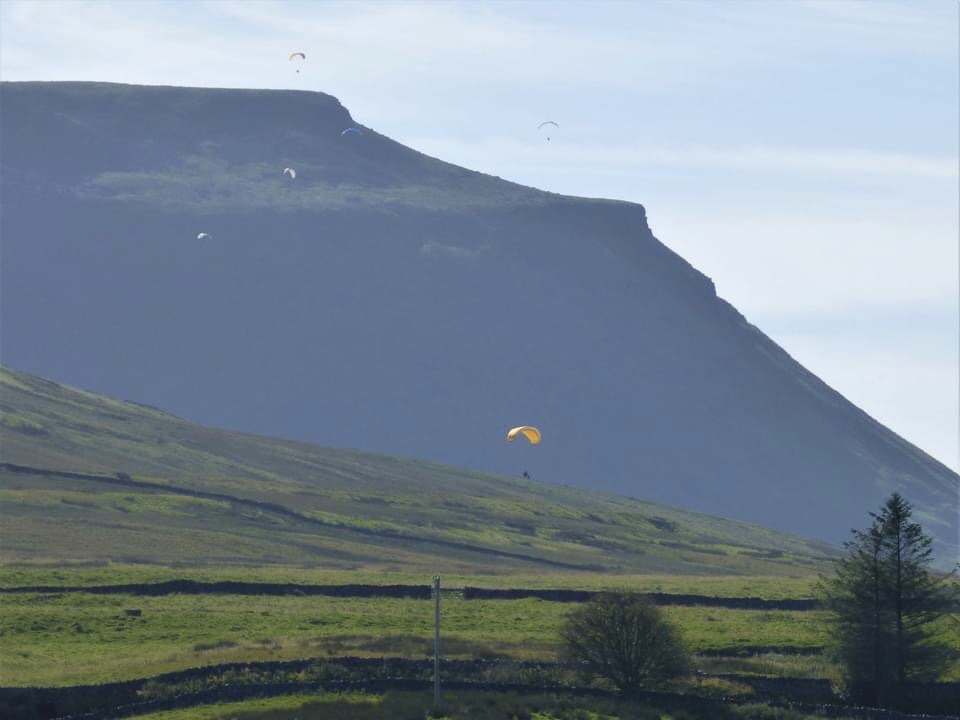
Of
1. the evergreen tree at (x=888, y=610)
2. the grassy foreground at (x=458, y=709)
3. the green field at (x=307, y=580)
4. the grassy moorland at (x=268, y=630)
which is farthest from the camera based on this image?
the grassy moorland at (x=268, y=630)

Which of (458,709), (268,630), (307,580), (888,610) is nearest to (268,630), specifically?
(268,630)

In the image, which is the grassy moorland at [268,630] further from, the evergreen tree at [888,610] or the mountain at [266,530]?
the mountain at [266,530]

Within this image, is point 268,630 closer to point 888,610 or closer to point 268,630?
point 268,630

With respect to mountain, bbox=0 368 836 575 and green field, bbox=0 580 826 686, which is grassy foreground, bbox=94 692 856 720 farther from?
mountain, bbox=0 368 836 575

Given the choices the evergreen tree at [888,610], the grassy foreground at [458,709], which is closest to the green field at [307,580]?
the grassy foreground at [458,709]

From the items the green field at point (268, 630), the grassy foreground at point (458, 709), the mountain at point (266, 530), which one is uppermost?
the mountain at point (266, 530)

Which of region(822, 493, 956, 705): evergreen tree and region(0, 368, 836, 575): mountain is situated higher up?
region(0, 368, 836, 575): mountain

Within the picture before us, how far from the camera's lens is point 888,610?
69188 millimetres

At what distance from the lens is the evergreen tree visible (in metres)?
67.5

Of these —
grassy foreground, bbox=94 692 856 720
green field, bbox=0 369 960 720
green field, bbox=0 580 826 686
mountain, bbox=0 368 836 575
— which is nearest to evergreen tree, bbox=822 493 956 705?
green field, bbox=0 369 960 720

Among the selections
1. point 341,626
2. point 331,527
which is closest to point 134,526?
point 331,527

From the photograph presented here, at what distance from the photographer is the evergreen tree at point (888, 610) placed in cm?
6750

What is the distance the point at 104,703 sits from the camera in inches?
2307

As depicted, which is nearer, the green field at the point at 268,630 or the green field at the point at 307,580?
the green field at the point at 307,580
